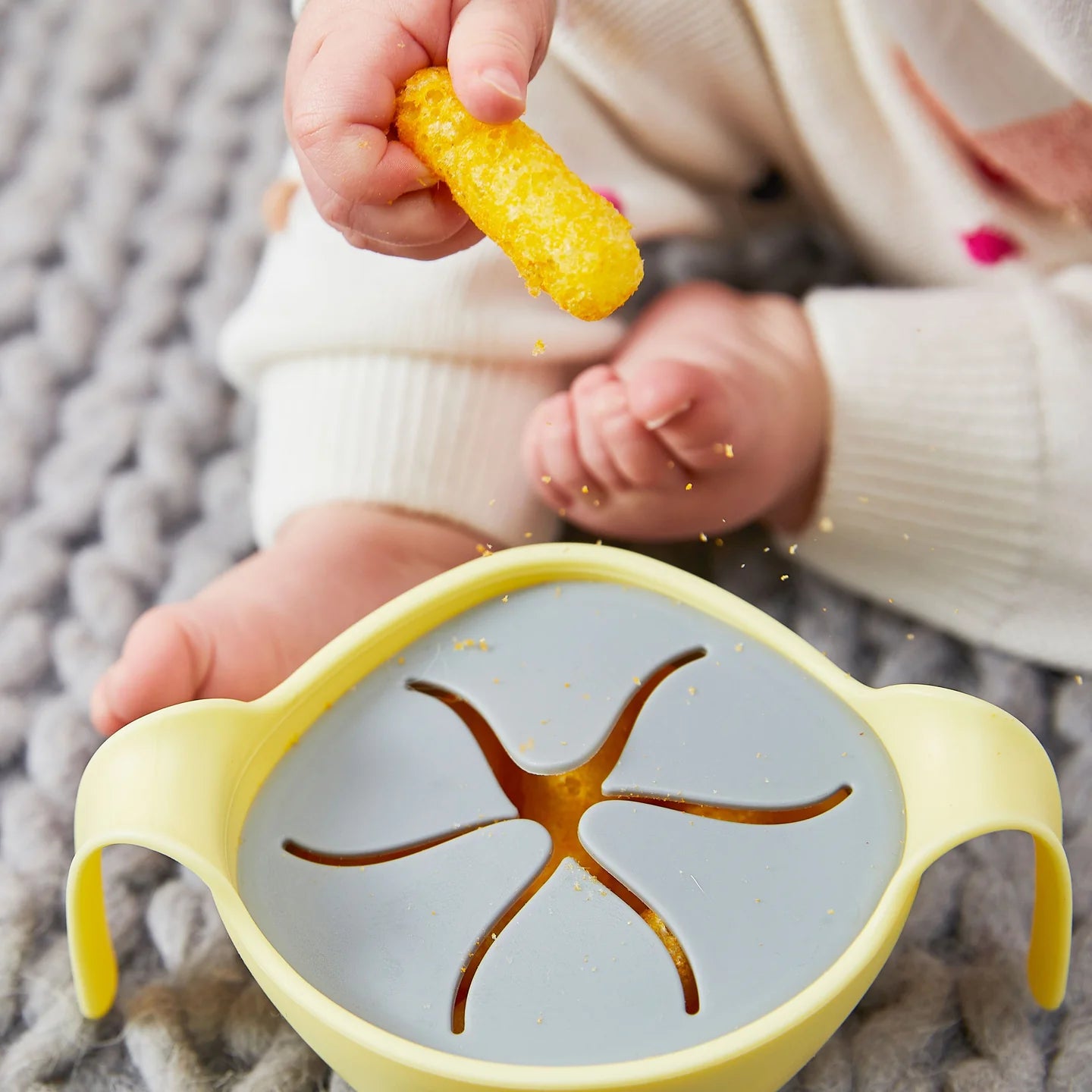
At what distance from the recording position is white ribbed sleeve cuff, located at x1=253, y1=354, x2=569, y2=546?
594 mm

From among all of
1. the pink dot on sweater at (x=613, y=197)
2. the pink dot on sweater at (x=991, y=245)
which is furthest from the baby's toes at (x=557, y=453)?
the pink dot on sweater at (x=991, y=245)

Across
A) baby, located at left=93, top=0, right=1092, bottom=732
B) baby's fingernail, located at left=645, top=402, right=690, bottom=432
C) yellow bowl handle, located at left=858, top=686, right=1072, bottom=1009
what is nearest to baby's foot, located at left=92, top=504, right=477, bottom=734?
baby, located at left=93, top=0, right=1092, bottom=732

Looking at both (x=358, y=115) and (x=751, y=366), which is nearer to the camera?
(x=358, y=115)

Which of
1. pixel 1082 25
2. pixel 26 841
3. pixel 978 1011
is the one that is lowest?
pixel 978 1011

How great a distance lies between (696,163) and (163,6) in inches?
16.1

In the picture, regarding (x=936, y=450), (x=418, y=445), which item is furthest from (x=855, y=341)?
(x=418, y=445)

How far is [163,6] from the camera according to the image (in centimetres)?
87

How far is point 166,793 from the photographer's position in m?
0.39

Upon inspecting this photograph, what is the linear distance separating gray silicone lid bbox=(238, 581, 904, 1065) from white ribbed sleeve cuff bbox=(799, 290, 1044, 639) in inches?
7.1

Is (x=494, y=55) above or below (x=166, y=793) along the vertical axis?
above

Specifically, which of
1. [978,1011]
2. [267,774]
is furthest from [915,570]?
[267,774]

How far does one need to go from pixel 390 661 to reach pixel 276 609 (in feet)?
0.29

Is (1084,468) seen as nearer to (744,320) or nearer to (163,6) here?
(744,320)

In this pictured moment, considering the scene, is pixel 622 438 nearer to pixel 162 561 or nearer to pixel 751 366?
pixel 751 366
